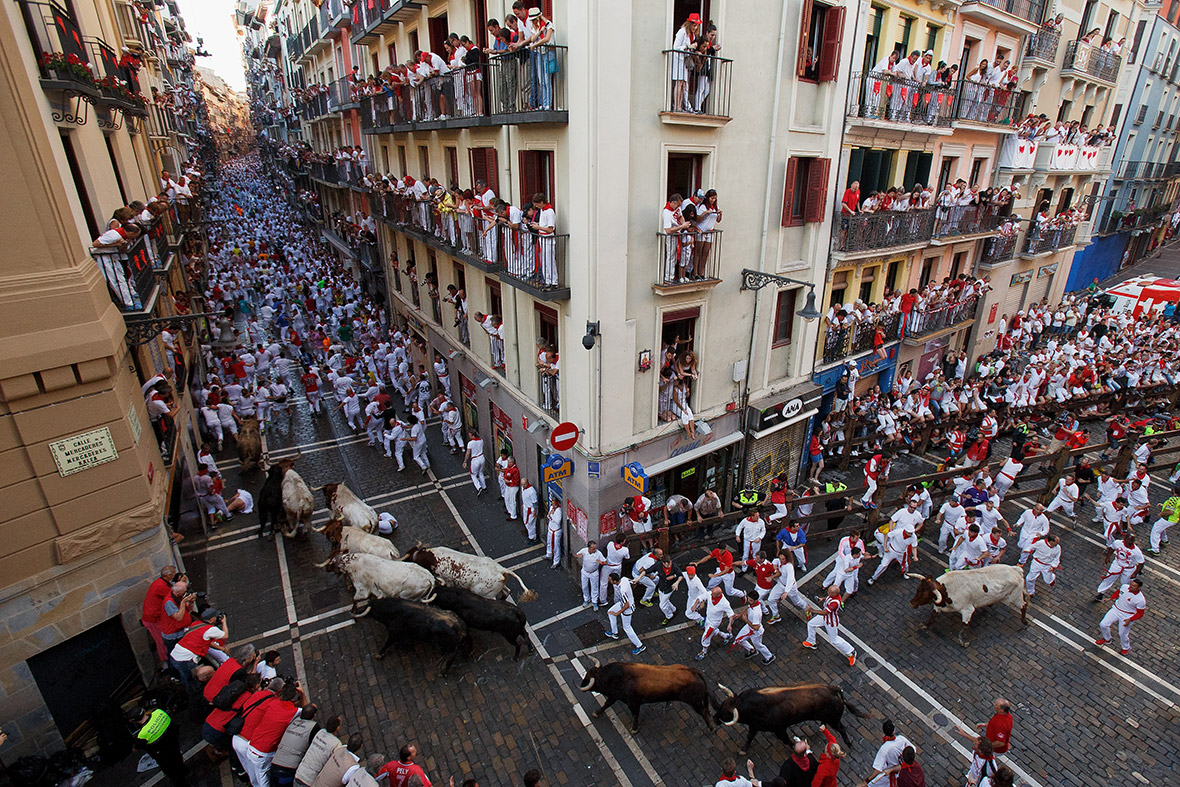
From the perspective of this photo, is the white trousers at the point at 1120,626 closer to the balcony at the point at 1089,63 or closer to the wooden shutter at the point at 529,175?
the wooden shutter at the point at 529,175

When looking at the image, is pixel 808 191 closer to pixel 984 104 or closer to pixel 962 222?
pixel 962 222

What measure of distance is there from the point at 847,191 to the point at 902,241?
11.4 feet

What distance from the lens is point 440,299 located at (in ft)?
62.1

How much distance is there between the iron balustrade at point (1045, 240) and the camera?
23.9 meters

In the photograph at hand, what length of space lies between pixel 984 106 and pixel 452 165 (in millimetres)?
16410

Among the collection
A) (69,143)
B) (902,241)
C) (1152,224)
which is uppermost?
(69,143)

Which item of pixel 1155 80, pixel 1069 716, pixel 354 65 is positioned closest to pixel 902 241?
pixel 1069 716

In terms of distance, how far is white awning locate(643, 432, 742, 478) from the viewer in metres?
12.9

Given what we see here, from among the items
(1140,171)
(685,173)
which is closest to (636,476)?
(685,173)

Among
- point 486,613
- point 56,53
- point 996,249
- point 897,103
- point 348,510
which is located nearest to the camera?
point 56,53

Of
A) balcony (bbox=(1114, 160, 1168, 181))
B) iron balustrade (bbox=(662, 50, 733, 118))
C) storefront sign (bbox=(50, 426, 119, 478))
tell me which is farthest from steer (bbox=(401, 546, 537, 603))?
balcony (bbox=(1114, 160, 1168, 181))

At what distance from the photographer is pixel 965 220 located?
19.5 metres

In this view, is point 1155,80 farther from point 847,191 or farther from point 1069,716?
point 1069,716

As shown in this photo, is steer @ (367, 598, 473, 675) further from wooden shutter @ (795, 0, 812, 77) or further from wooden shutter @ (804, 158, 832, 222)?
wooden shutter @ (795, 0, 812, 77)
